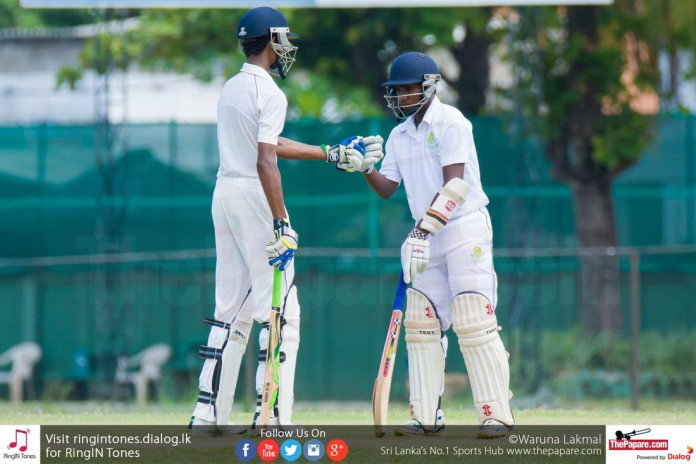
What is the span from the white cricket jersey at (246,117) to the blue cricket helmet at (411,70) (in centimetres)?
66

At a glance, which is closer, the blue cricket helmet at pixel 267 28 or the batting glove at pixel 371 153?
the blue cricket helmet at pixel 267 28

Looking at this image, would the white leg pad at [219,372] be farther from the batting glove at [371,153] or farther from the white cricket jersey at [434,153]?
the white cricket jersey at [434,153]

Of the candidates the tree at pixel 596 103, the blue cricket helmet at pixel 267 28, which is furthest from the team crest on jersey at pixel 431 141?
the tree at pixel 596 103

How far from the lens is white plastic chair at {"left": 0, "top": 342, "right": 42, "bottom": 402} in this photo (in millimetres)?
15109

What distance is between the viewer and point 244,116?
23.3 feet

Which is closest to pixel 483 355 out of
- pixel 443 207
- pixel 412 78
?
pixel 443 207

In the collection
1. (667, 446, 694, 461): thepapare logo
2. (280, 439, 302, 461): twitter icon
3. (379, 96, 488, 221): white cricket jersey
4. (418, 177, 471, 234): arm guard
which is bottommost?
(667, 446, 694, 461): thepapare logo

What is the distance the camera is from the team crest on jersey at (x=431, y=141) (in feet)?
23.7

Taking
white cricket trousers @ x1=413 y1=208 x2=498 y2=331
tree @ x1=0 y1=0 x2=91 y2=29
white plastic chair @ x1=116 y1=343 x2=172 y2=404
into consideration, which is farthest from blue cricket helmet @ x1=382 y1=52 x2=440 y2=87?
tree @ x1=0 y1=0 x2=91 y2=29

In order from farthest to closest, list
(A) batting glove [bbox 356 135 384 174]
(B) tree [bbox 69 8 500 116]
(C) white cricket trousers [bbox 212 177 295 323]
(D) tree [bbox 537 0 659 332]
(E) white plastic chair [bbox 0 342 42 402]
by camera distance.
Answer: (B) tree [bbox 69 8 500 116], (D) tree [bbox 537 0 659 332], (E) white plastic chair [bbox 0 342 42 402], (A) batting glove [bbox 356 135 384 174], (C) white cricket trousers [bbox 212 177 295 323]

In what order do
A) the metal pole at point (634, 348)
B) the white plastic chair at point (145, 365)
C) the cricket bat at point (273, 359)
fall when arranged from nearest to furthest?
the cricket bat at point (273, 359), the metal pole at point (634, 348), the white plastic chair at point (145, 365)

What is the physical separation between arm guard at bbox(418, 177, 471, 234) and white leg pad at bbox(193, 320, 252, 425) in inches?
48.3

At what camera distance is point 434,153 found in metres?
7.24

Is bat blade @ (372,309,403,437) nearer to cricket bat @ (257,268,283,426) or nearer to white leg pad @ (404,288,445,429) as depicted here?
white leg pad @ (404,288,445,429)
